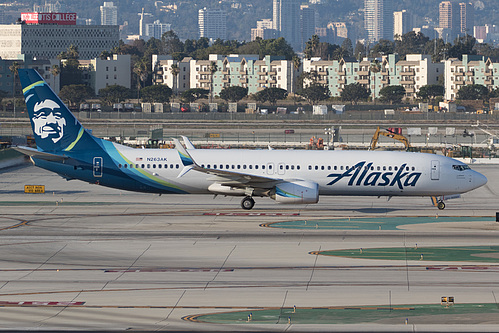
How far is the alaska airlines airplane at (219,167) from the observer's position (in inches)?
2009

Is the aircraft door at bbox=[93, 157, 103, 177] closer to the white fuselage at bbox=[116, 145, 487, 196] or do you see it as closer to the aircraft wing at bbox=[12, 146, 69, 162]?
the white fuselage at bbox=[116, 145, 487, 196]

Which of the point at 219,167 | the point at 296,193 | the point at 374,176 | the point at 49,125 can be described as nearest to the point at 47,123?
the point at 49,125

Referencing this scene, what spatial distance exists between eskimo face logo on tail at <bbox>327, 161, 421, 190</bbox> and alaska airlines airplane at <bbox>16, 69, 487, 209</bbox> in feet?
0.21

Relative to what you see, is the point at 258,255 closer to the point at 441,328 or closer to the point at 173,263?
the point at 173,263

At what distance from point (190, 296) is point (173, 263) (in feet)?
19.3

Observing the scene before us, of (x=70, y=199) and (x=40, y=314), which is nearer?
(x=40, y=314)

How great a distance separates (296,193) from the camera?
4969 centimetres

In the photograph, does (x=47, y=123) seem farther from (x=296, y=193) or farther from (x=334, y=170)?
(x=334, y=170)

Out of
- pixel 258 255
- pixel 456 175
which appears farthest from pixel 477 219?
pixel 258 255

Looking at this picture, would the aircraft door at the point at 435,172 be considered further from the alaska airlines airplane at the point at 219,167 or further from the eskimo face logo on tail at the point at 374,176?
the eskimo face logo on tail at the point at 374,176

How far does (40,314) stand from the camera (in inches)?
1094

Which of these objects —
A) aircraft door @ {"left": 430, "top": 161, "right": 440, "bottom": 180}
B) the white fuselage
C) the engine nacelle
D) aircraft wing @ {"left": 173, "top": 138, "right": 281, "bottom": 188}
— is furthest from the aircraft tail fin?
aircraft door @ {"left": 430, "top": 161, "right": 440, "bottom": 180}

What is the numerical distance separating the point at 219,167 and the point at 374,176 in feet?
32.8

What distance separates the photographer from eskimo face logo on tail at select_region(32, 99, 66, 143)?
51781mm
